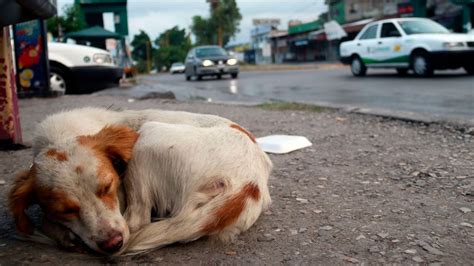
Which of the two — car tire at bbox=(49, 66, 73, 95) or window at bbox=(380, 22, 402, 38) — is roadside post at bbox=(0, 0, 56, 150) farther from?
window at bbox=(380, 22, 402, 38)

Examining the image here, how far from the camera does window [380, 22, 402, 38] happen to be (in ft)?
45.8

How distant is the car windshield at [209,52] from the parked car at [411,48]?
633 cm

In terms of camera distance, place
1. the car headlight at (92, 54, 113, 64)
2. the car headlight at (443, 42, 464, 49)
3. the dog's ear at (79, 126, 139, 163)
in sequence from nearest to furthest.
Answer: the dog's ear at (79, 126, 139, 163)
the car headlight at (92, 54, 113, 64)
the car headlight at (443, 42, 464, 49)

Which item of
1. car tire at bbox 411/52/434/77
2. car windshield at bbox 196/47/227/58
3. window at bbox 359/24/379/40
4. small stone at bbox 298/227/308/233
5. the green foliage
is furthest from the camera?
the green foliage

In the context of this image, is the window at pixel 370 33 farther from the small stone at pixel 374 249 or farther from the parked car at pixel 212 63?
the small stone at pixel 374 249

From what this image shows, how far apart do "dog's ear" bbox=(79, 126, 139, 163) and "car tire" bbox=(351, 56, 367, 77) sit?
46.8 feet

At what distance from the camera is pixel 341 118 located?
629 centimetres

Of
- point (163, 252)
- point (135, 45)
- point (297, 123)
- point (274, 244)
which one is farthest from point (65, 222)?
point (135, 45)

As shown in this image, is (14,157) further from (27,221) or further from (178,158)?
(178,158)

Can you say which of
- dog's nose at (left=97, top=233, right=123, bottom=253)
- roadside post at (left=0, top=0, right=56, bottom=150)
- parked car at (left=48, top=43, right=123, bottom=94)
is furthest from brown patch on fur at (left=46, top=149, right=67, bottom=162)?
parked car at (left=48, top=43, right=123, bottom=94)

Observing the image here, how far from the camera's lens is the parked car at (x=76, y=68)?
9.73 m

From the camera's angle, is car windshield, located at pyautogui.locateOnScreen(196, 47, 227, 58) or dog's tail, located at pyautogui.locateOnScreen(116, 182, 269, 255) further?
car windshield, located at pyautogui.locateOnScreen(196, 47, 227, 58)

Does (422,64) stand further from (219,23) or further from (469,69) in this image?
(219,23)

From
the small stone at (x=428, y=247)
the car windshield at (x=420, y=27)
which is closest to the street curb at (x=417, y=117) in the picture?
the small stone at (x=428, y=247)
